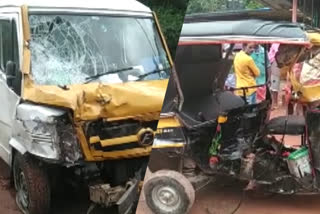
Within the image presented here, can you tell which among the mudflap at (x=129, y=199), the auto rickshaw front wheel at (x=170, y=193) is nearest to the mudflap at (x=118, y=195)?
the mudflap at (x=129, y=199)

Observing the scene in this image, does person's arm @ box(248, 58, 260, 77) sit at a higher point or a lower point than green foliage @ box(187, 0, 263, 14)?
lower

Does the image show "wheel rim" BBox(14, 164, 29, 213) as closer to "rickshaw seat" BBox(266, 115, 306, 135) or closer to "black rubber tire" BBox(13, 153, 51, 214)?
"black rubber tire" BBox(13, 153, 51, 214)

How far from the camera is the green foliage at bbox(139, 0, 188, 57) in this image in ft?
2.54

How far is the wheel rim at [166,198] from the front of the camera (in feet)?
2.18

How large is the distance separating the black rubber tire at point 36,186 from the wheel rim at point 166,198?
30cm

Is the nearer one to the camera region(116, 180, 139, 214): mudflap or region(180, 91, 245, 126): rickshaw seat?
region(180, 91, 245, 126): rickshaw seat

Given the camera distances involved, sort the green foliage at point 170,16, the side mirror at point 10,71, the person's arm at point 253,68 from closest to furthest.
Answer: the person's arm at point 253,68
the green foliage at point 170,16
the side mirror at point 10,71

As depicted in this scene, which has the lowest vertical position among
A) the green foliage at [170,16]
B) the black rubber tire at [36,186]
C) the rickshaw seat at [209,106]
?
Answer: the black rubber tire at [36,186]

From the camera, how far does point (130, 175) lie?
2.79 ft

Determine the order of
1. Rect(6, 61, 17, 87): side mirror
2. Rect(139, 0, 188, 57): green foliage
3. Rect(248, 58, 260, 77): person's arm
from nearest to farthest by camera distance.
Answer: Rect(248, 58, 260, 77): person's arm, Rect(139, 0, 188, 57): green foliage, Rect(6, 61, 17, 87): side mirror

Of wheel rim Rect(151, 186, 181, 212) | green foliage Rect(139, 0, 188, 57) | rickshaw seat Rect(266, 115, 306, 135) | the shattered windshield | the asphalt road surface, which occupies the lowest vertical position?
the asphalt road surface

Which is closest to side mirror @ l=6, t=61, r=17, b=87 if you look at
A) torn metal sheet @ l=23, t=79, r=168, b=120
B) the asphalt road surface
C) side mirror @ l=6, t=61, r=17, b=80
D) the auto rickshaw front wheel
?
side mirror @ l=6, t=61, r=17, b=80

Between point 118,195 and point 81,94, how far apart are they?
201 millimetres

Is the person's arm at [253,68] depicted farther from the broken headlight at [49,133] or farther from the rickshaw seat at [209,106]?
the broken headlight at [49,133]
